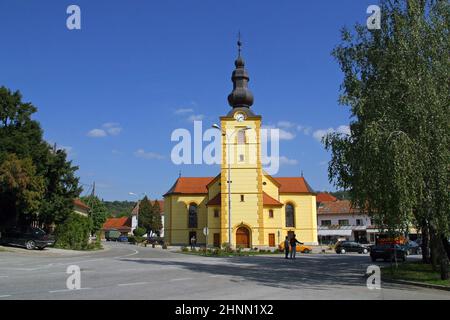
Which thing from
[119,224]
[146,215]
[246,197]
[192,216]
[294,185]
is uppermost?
[294,185]

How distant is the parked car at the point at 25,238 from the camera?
112 ft

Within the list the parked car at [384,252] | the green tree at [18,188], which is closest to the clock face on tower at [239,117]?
the green tree at [18,188]

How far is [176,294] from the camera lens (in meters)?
12.5

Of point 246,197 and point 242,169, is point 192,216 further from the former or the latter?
point 242,169

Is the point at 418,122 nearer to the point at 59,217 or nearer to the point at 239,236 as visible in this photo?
the point at 59,217

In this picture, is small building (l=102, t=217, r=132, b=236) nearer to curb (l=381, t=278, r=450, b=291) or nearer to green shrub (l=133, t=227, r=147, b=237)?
green shrub (l=133, t=227, r=147, b=237)

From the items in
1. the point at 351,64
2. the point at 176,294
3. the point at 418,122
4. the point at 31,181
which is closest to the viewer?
the point at 176,294

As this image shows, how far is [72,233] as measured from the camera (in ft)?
136

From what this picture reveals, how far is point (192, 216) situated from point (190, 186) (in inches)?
198

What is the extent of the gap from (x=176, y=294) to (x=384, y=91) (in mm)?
10084


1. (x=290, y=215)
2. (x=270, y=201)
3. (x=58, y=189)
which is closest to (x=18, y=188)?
(x=58, y=189)

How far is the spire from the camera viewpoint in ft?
179

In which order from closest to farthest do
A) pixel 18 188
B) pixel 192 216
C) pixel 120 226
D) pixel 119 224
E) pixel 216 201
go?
pixel 18 188
pixel 216 201
pixel 192 216
pixel 120 226
pixel 119 224

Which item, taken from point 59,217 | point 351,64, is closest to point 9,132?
point 59,217
